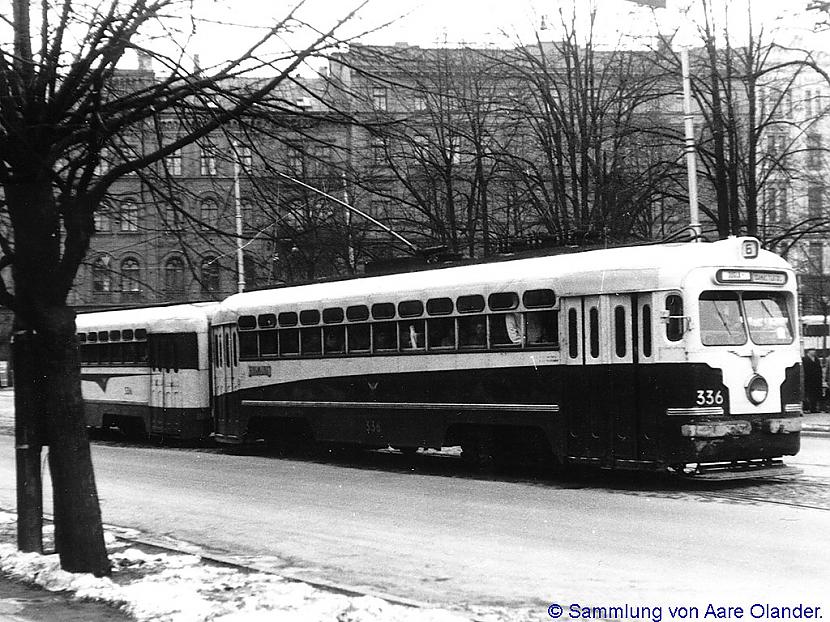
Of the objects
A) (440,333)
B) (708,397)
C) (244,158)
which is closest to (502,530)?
(708,397)

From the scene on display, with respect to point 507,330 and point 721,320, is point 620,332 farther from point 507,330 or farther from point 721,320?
point 507,330

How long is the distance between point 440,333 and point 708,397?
4.22 metres

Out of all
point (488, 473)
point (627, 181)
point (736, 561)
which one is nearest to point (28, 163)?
point (736, 561)

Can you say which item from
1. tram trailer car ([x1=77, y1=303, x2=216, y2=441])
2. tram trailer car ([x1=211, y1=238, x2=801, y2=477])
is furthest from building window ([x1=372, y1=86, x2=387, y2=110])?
tram trailer car ([x1=77, y1=303, x2=216, y2=441])

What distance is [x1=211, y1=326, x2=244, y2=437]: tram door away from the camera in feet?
69.8

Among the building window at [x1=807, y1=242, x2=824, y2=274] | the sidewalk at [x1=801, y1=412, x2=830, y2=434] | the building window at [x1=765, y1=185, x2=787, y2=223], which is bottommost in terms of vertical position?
the sidewalk at [x1=801, y1=412, x2=830, y2=434]

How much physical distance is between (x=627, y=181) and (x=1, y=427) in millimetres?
17161

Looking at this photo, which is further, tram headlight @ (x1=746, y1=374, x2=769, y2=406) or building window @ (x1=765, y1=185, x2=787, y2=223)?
building window @ (x1=765, y1=185, x2=787, y2=223)

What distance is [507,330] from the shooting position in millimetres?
15734

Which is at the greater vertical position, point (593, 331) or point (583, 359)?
point (593, 331)

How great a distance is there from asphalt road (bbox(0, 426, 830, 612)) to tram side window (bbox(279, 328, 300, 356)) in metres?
2.30

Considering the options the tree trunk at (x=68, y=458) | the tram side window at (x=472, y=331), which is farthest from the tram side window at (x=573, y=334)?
the tree trunk at (x=68, y=458)

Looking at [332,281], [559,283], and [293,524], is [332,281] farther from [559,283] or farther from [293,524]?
[293,524]

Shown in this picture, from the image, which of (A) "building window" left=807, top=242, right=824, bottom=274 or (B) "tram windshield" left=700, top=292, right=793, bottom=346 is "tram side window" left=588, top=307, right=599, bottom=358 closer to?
(B) "tram windshield" left=700, top=292, right=793, bottom=346
